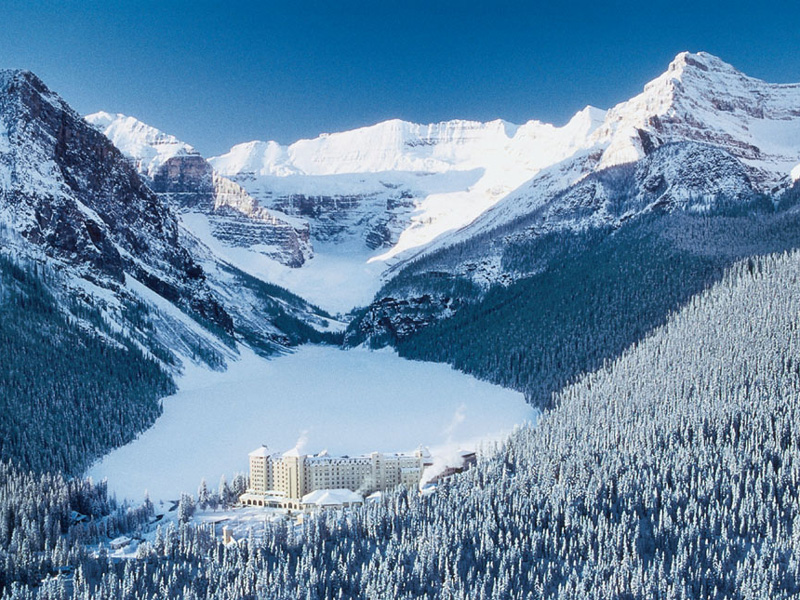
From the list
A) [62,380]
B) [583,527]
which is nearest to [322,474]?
[583,527]

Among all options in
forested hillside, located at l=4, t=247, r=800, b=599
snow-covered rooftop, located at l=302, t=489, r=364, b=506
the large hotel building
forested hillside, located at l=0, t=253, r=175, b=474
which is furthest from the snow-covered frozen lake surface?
forested hillside, located at l=4, t=247, r=800, b=599

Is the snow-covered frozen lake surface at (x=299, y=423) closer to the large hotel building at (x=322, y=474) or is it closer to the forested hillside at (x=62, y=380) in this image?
the forested hillside at (x=62, y=380)

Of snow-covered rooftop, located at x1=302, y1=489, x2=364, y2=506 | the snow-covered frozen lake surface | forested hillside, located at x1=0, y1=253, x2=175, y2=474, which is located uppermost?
forested hillside, located at x1=0, y1=253, x2=175, y2=474

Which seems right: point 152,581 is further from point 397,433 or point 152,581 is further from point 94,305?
point 94,305

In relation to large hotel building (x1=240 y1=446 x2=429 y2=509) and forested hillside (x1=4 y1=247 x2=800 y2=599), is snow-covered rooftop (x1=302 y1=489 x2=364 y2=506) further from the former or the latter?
forested hillside (x1=4 y1=247 x2=800 y2=599)

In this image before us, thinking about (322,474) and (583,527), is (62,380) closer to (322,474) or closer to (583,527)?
(322,474)

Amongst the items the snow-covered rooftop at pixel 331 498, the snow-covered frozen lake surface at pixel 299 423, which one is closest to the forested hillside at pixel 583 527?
the snow-covered rooftop at pixel 331 498

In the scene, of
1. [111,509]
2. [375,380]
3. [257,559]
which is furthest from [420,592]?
[375,380]
